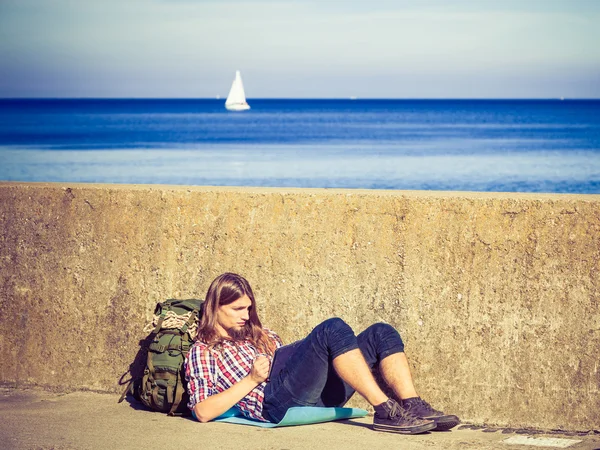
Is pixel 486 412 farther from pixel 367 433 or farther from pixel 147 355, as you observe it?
pixel 147 355

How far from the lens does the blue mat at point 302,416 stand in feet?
14.5

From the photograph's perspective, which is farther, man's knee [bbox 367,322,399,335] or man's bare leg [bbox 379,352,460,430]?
man's knee [bbox 367,322,399,335]

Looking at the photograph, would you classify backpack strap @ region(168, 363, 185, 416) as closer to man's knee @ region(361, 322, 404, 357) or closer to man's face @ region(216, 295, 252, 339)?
man's face @ region(216, 295, 252, 339)

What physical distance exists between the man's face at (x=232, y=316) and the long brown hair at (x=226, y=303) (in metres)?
0.02

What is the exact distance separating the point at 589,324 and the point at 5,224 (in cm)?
347

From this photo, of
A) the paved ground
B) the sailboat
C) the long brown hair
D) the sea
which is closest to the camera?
the paved ground

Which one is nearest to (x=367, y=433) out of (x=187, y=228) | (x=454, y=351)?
(x=454, y=351)

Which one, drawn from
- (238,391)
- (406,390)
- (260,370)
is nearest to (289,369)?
(260,370)

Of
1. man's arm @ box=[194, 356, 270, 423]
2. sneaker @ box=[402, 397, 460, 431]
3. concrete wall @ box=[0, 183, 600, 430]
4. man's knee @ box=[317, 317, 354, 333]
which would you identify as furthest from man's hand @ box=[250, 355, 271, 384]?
sneaker @ box=[402, 397, 460, 431]

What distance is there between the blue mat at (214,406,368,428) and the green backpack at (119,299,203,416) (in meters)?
0.28

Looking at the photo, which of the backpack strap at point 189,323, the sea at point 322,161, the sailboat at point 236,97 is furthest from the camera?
the sailboat at point 236,97

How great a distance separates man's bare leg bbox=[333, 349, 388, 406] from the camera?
4227mm

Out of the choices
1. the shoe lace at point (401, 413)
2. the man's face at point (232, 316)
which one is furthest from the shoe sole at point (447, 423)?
the man's face at point (232, 316)

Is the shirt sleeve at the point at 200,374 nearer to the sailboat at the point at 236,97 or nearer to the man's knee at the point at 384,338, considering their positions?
the man's knee at the point at 384,338
